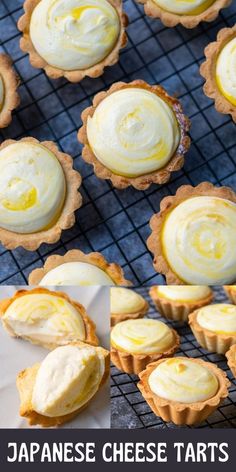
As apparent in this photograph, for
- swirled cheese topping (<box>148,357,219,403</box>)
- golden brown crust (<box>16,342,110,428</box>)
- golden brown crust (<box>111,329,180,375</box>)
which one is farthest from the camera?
golden brown crust (<box>111,329,180,375</box>)

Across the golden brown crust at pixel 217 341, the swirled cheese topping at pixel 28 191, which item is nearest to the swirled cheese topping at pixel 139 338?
the golden brown crust at pixel 217 341

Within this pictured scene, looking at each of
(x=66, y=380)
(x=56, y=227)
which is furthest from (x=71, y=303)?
(x=56, y=227)

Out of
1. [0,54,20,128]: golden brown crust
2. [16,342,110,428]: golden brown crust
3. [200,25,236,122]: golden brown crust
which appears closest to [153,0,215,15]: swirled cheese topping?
[200,25,236,122]: golden brown crust

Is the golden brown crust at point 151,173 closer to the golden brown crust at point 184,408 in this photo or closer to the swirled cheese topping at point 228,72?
the swirled cheese topping at point 228,72

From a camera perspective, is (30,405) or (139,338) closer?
(30,405)

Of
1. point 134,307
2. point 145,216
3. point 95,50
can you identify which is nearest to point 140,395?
point 134,307

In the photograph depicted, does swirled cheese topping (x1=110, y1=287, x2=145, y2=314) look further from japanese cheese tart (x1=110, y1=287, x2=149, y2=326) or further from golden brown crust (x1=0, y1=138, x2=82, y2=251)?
golden brown crust (x1=0, y1=138, x2=82, y2=251)

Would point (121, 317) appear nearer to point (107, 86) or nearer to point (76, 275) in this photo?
point (76, 275)
